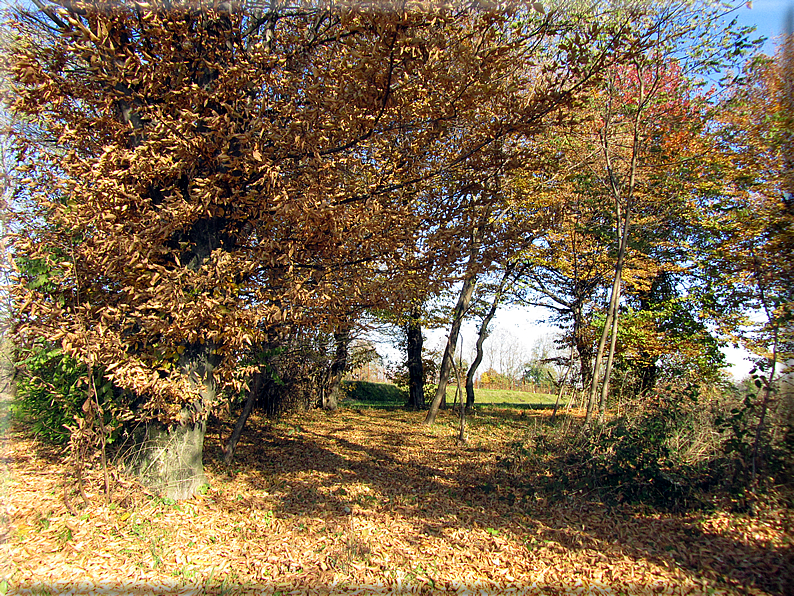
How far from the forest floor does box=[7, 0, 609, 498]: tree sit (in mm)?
897

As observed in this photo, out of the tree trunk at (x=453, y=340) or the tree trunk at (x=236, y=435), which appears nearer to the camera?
the tree trunk at (x=236, y=435)

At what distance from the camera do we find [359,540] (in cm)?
472

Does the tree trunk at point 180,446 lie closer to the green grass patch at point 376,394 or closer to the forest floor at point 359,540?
the forest floor at point 359,540

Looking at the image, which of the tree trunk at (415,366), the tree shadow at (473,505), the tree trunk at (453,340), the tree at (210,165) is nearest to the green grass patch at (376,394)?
the tree trunk at (415,366)

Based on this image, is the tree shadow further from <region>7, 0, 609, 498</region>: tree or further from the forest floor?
<region>7, 0, 609, 498</region>: tree

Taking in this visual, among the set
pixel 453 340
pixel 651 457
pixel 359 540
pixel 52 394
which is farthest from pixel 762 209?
pixel 52 394

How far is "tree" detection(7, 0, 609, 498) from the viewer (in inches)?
179

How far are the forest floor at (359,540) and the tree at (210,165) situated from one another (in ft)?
2.94

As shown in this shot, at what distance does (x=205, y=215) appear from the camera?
5.31 metres

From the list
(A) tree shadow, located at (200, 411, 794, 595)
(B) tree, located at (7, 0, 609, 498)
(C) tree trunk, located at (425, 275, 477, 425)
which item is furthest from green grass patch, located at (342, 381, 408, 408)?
(B) tree, located at (7, 0, 609, 498)

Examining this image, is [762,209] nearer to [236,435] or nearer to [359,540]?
[359,540]

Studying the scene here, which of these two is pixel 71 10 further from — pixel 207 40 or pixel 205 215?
pixel 205 215

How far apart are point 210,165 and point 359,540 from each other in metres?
4.43

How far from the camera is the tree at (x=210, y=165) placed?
179 inches
